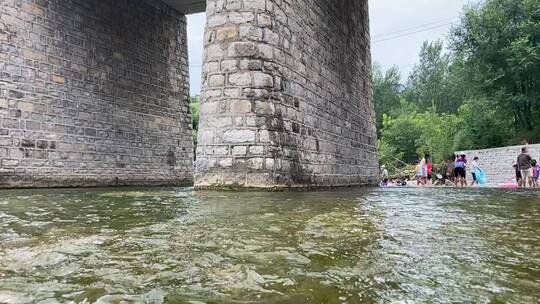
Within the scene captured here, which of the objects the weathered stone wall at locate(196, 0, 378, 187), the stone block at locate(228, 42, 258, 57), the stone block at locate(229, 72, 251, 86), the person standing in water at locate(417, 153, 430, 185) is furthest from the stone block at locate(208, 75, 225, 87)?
the person standing in water at locate(417, 153, 430, 185)

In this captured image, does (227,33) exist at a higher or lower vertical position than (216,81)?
higher

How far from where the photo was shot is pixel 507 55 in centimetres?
2520

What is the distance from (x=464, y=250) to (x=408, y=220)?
1.12 metres

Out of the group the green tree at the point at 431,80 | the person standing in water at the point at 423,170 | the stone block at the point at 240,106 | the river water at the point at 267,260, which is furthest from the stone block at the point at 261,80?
the green tree at the point at 431,80

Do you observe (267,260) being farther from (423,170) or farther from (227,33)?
(423,170)

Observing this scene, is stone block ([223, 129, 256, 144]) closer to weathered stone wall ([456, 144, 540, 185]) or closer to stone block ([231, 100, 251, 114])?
stone block ([231, 100, 251, 114])

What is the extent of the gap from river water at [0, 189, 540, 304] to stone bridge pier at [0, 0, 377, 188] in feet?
11.1

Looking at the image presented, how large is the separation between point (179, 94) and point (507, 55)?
19303 millimetres

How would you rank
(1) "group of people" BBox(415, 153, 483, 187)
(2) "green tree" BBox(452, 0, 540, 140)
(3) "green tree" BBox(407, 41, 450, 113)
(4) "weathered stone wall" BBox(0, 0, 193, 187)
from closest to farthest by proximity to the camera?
(4) "weathered stone wall" BBox(0, 0, 193, 187) → (1) "group of people" BBox(415, 153, 483, 187) → (2) "green tree" BBox(452, 0, 540, 140) → (3) "green tree" BBox(407, 41, 450, 113)

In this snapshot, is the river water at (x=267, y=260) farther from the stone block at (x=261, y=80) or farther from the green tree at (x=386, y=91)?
the green tree at (x=386, y=91)

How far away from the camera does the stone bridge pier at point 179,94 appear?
6.44 meters

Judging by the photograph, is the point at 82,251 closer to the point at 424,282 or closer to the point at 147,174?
the point at 424,282

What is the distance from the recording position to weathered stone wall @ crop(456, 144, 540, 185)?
19.6 m

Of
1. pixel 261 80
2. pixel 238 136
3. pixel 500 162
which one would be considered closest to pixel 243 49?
pixel 261 80
